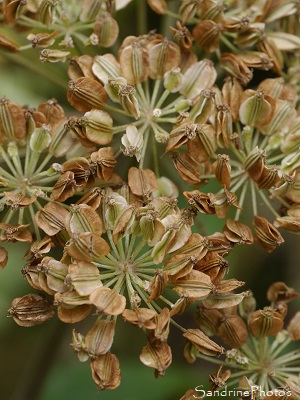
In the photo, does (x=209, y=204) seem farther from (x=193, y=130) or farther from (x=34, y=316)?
(x=34, y=316)

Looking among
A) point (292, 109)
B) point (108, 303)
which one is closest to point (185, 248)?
point (108, 303)

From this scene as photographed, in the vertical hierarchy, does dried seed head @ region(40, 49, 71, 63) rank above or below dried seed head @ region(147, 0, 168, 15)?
below

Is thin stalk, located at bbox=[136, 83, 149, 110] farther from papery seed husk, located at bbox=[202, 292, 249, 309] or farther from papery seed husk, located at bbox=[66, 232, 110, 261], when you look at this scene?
papery seed husk, located at bbox=[202, 292, 249, 309]

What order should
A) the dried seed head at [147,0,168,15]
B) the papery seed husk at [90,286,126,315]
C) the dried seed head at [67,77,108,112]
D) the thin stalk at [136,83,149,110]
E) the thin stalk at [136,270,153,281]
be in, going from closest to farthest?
the papery seed husk at [90,286,126,315] → the thin stalk at [136,270,153,281] → the dried seed head at [67,77,108,112] → the thin stalk at [136,83,149,110] → the dried seed head at [147,0,168,15]

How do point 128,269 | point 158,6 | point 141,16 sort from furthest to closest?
point 141,16 < point 158,6 < point 128,269

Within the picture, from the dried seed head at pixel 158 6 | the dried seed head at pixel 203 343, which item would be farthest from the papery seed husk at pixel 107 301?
the dried seed head at pixel 158 6

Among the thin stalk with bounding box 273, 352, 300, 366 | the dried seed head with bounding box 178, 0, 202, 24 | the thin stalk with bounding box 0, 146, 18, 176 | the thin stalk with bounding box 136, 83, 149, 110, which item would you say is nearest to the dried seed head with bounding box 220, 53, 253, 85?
the dried seed head with bounding box 178, 0, 202, 24

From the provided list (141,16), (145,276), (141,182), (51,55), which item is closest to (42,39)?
(51,55)

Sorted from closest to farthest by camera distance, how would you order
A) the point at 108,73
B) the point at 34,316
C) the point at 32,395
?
the point at 34,316 < the point at 108,73 < the point at 32,395

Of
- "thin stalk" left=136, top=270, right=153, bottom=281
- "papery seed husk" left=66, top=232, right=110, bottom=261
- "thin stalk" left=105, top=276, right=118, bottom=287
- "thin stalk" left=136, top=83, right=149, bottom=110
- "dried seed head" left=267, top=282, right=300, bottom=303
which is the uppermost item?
"thin stalk" left=136, top=83, right=149, bottom=110

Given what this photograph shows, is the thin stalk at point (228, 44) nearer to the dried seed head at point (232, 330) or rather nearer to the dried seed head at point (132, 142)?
the dried seed head at point (132, 142)

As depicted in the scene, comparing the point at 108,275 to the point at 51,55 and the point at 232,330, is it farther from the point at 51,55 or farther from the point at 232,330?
the point at 51,55
